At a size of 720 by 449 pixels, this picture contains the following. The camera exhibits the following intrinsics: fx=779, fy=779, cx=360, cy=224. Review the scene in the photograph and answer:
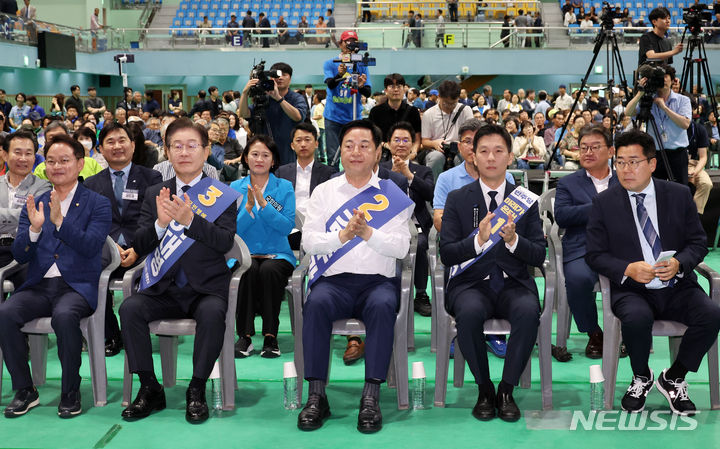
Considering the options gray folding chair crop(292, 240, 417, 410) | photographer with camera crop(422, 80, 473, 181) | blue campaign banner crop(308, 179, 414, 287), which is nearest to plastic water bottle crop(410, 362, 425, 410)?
gray folding chair crop(292, 240, 417, 410)

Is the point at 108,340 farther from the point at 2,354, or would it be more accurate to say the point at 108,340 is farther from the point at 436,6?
the point at 436,6

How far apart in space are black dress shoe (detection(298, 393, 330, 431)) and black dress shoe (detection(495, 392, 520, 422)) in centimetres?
79

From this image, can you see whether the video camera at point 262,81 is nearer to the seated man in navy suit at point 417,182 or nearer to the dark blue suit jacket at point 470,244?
the seated man in navy suit at point 417,182

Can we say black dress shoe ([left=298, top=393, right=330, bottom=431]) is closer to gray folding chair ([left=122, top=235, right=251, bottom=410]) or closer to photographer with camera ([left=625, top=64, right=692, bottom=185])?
gray folding chair ([left=122, top=235, right=251, bottom=410])

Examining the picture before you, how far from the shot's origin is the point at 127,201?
15.1 feet

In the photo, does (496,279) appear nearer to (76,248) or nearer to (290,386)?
(290,386)

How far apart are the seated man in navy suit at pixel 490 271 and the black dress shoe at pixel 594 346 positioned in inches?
35.8

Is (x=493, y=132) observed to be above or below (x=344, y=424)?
above

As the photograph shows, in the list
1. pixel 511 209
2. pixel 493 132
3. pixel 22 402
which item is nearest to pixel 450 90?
pixel 493 132

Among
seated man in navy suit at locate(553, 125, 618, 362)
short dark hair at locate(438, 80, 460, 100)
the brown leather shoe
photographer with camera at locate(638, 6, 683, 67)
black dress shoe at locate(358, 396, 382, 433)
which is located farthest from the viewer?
photographer with camera at locate(638, 6, 683, 67)

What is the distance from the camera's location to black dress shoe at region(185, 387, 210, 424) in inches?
137

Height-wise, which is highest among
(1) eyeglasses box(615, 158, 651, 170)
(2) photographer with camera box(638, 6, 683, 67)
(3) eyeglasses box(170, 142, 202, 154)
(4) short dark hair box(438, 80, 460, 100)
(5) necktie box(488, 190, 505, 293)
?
(2) photographer with camera box(638, 6, 683, 67)

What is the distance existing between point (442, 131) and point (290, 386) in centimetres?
326

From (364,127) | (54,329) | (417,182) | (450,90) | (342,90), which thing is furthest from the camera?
(342,90)
